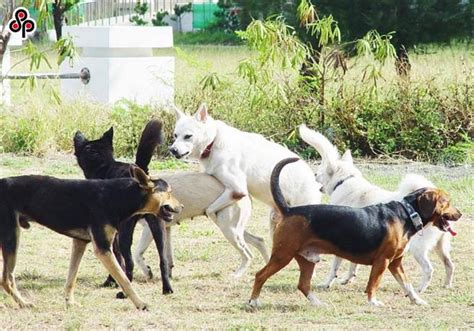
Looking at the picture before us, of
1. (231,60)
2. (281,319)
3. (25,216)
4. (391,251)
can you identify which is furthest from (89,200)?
(231,60)

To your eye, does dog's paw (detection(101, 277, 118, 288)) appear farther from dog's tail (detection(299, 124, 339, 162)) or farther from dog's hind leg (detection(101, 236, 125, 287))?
dog's tail (detection(299, 124, 339, 162))

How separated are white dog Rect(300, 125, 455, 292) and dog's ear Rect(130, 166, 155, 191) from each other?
1.67 metres

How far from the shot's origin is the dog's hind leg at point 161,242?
7.87 meters

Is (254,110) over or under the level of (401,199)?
under

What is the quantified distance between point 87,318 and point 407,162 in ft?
25.2

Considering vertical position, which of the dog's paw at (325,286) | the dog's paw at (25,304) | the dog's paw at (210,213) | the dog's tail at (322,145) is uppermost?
the dog's tail at (322,145)

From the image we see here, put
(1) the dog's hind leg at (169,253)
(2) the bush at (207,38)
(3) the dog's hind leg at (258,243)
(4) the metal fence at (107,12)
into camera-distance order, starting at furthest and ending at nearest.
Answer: (2) the bush at (207,38)
(4) the metal fence at (107,12)
(3) the dog's hind leg at (258,243)
(1) the dog's hind leg at (169,253)

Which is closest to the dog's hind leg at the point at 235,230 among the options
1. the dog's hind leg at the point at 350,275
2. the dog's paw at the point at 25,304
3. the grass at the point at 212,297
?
the grass at the point at 212,297

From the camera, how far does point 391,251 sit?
24.4 feet

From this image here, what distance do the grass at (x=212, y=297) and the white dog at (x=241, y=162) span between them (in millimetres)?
593

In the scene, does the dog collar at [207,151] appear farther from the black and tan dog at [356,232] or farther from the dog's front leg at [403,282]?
the dog's front leg at [403,282]

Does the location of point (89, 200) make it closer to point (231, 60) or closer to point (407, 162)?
point (407, 162)

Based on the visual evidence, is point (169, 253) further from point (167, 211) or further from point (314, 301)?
point (314, 301)

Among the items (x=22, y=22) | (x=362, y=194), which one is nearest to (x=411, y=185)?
(x=362, y=194)
